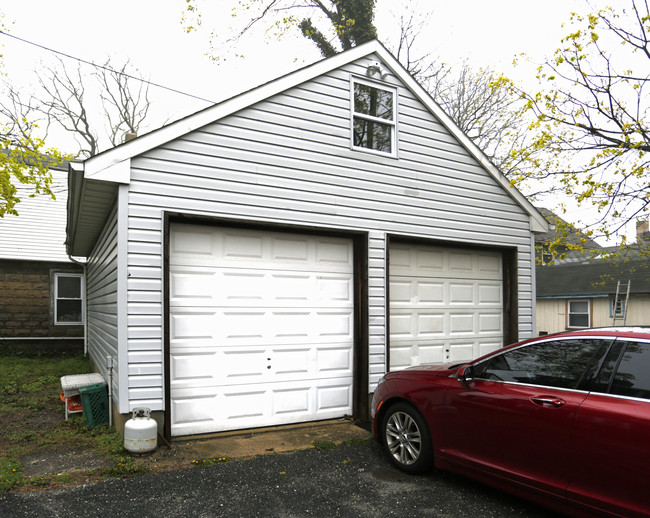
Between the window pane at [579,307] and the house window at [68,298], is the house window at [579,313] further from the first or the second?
the house window at [68,298]

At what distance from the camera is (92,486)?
4.35 m

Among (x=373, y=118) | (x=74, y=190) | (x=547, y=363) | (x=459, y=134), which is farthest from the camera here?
(x=459, y=134)

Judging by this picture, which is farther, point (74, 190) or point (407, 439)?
point (74, 190)

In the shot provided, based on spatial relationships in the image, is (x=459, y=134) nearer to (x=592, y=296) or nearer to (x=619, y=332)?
(x=619, y=332)

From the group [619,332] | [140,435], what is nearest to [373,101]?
[619,332]

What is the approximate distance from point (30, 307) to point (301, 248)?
1130 cm

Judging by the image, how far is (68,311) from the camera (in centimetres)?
1475

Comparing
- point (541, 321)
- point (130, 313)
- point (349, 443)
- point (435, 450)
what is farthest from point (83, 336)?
point (541, 321)

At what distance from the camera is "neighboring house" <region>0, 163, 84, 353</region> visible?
14023mm

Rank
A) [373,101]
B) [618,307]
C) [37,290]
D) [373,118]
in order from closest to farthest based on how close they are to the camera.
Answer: [373,118] < [373,101] < [37,290] < [618,307]

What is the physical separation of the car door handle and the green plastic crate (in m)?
5.15

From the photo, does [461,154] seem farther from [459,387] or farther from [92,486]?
[92,486]

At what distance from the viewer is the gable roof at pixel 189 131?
17.3 ft

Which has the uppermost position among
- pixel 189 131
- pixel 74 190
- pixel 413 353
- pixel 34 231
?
pixel 189 131
